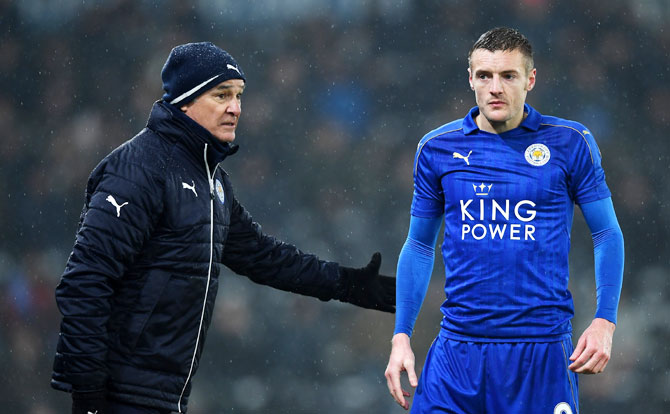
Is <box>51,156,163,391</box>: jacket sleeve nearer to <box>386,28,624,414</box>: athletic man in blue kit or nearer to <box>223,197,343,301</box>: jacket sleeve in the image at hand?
<box>223,197,343,301</box>: jacket sleeve

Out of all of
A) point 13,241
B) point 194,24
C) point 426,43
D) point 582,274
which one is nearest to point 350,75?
point 426,43

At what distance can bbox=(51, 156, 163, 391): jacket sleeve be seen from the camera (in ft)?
7.32

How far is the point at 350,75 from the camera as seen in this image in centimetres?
724

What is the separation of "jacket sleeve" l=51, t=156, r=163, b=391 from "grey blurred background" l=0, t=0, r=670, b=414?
4.30 meters

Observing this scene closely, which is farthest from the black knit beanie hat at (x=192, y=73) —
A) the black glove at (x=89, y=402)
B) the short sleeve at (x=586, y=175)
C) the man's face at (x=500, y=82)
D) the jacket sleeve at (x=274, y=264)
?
the short sleeve at (x=586, y=175)

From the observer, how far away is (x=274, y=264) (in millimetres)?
3105

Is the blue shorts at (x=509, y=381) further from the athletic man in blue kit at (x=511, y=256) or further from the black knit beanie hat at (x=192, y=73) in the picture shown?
the black knit beanie hat at (x=192, y=73)

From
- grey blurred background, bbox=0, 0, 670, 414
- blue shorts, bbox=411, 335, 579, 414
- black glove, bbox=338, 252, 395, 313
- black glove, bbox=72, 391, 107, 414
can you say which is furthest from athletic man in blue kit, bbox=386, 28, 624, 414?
grey blurred background, bbox=0, 0, 670, 414

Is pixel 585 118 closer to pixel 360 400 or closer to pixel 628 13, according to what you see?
pixel 628 13

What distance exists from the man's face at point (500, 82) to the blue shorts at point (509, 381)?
660mm

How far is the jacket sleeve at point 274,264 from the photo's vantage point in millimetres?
3045

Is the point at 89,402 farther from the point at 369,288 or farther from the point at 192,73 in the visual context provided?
the point at 369,288

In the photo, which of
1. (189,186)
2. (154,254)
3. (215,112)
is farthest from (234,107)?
(154,254)

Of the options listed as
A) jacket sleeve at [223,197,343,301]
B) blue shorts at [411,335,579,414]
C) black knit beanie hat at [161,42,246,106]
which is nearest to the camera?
blue shorts at [411,335,579,414]
